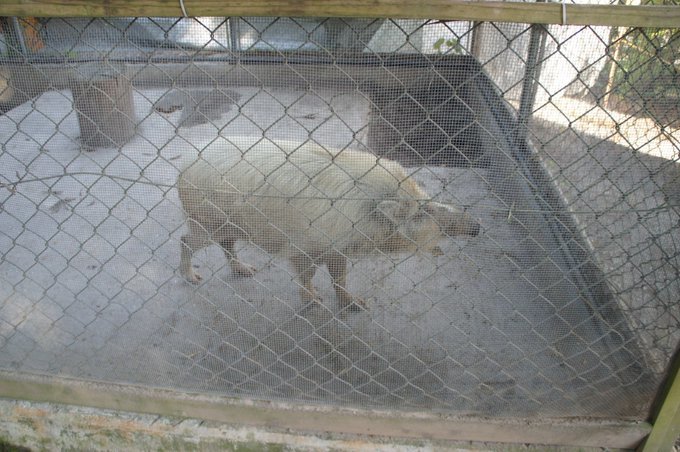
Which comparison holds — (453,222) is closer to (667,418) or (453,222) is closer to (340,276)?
(340,276)

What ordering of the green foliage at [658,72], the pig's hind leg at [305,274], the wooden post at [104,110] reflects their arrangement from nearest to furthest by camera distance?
the green foliage at [658,72], the pig's hind leg at [305,274], the wooden post at [104,110]

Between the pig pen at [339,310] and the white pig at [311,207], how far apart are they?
0.13 metres

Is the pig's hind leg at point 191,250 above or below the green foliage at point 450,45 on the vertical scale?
below

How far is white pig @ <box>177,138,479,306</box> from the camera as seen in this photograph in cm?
235

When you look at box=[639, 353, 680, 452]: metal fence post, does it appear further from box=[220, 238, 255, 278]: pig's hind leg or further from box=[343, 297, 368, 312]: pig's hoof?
box=[220, 238, 255, 278]: pig's hind leg

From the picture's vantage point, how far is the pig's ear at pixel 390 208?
7.48 feet

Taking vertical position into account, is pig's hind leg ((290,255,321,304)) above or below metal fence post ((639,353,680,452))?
below

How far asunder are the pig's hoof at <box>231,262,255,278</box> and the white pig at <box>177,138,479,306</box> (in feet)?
1.20

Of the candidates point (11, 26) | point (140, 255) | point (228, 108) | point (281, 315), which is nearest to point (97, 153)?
point (228, 108)

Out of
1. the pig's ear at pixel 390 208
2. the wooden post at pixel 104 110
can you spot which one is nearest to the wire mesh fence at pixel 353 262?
the pig's ear at pixel 390 208

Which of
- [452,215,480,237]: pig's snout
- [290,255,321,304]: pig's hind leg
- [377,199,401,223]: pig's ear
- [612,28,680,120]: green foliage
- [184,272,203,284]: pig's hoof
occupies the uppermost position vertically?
[612,28,680,120]: green foliage

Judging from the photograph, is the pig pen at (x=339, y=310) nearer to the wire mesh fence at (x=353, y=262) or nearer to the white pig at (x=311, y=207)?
A: the wire mesh fence at (x=353, y=262)

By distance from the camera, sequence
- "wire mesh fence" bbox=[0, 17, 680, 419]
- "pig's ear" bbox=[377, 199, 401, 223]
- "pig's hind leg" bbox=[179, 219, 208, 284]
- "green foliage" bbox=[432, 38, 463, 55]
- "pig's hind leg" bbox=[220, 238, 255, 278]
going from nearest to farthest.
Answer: "green foliage" bbox=[432, 38, 463, 55] < "wire mesh fence" bbox=[0, 17, 680, 419] < "pig's ear" bbox=[377, 199, 401, 223] < "pig's hind leg" bbox=[179, 219, 208, 284] < "pig's hind leg" bbox=[220, 238, 255, 278]

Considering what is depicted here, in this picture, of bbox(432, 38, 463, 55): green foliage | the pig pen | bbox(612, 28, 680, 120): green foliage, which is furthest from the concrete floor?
bbox(612, 28, 680, 120): green foliage
